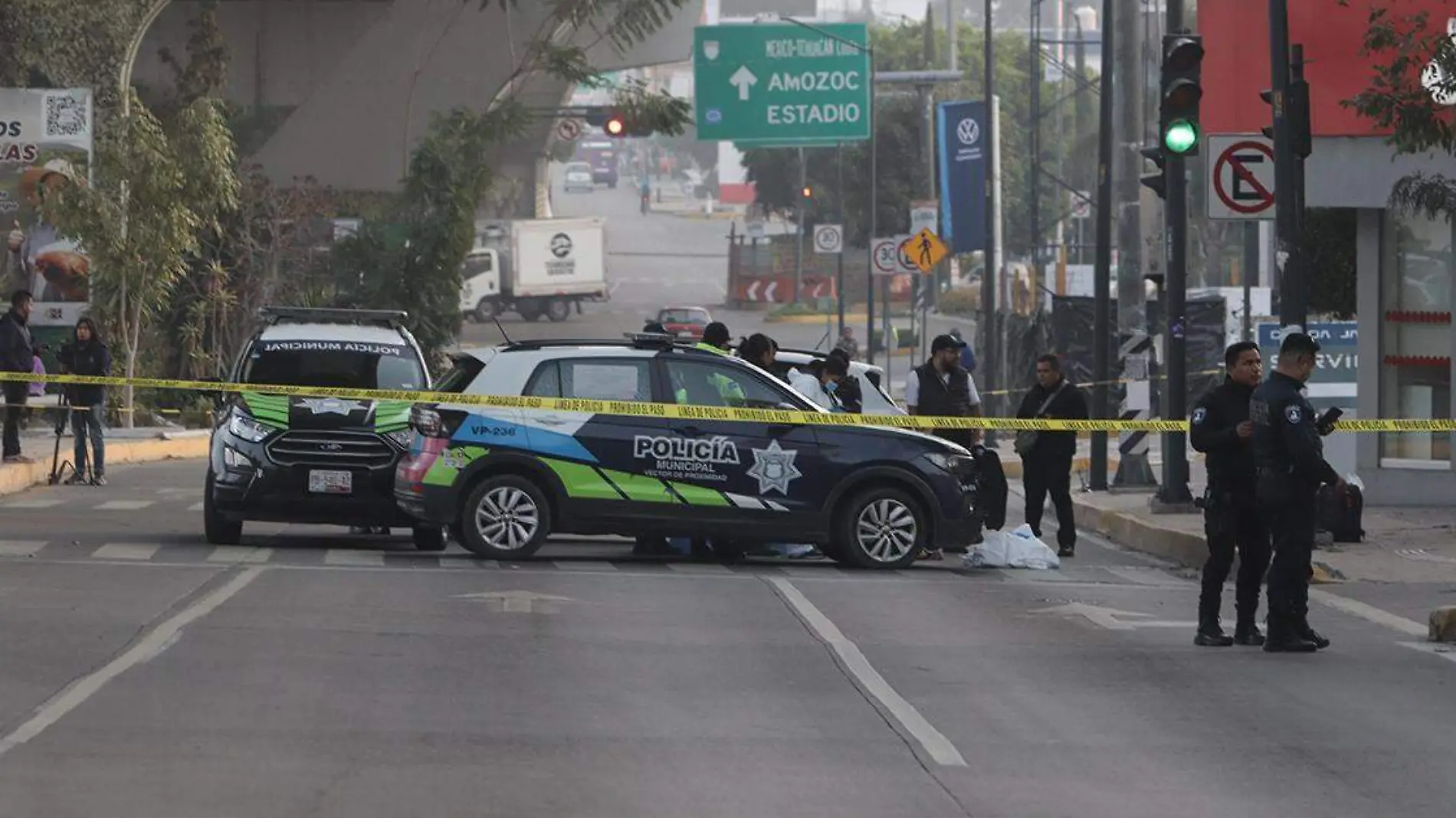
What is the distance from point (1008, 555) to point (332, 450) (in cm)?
547

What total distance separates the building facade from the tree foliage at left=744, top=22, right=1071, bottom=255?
195ft

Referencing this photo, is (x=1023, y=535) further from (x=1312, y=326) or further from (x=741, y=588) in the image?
(x=1312, y=326)

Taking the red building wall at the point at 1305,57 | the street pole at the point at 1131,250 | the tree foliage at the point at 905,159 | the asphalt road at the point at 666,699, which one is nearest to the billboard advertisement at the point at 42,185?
the street pole at the point at 1131,250

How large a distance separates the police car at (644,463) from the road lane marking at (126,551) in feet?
6.48

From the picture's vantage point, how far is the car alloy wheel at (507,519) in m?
18.1

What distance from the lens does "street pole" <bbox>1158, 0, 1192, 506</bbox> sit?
76.5ft

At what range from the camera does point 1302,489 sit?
13.7 meters

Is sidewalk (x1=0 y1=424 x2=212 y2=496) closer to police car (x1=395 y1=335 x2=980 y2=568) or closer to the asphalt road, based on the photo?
the asphalt road

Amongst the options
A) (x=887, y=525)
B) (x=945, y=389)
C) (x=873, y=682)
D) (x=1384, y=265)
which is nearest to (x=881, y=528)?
(x=887, y=525)

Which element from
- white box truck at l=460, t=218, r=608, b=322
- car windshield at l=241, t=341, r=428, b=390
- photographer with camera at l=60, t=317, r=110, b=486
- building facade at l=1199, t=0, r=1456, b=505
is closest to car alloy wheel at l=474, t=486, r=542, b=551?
car windshield at l=241, t=341, r=428, b=390

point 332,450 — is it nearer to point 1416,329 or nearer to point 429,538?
point 429,538

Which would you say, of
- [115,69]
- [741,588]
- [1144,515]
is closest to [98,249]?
[115,69]

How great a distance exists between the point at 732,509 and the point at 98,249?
1915 cm

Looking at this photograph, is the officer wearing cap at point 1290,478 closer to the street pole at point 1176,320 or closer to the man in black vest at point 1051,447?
the man in black vest at point 1051,447
